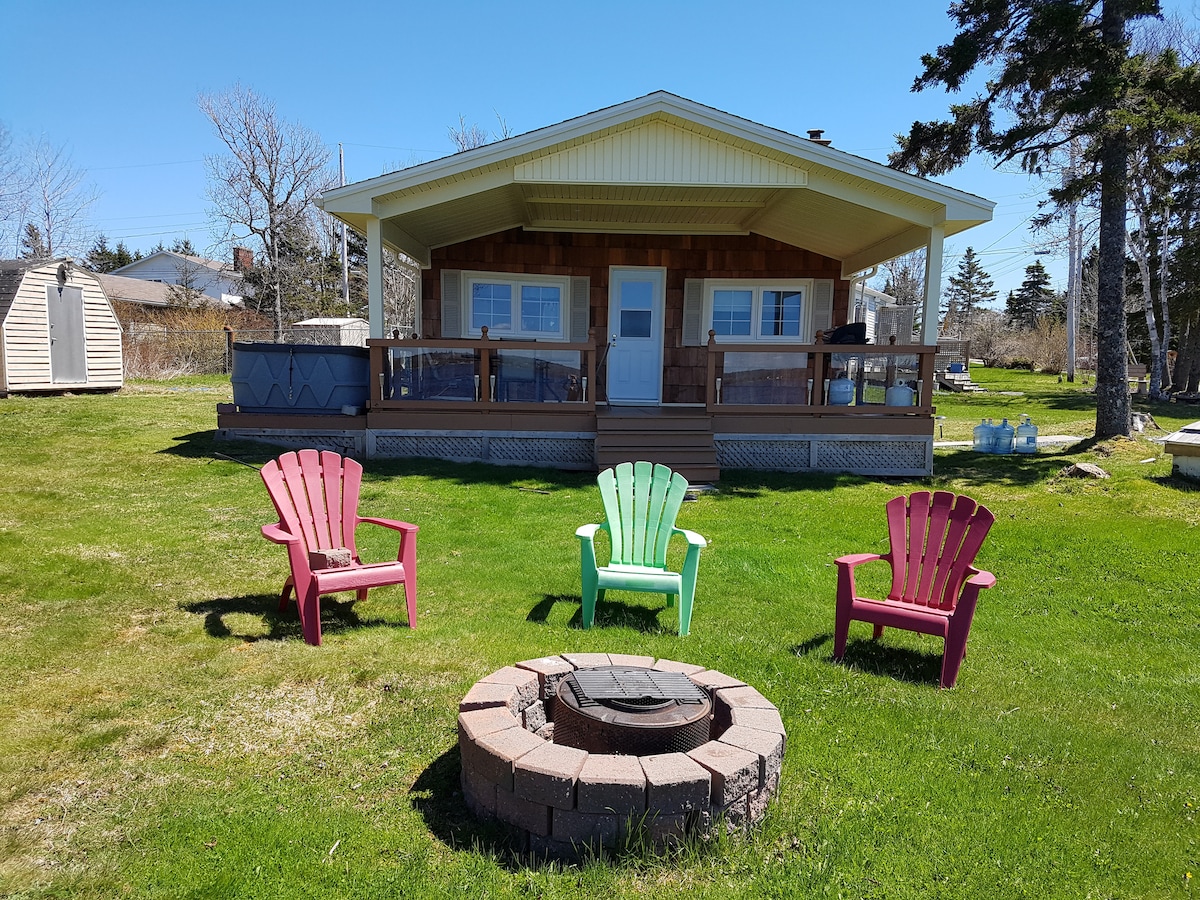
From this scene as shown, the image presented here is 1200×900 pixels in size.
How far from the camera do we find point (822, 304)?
484 inches

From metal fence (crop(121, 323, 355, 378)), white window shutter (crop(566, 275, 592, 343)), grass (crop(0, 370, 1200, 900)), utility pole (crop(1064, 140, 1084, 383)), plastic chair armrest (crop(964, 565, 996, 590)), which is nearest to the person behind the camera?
grass (crop(0, 370, 1200, 900))

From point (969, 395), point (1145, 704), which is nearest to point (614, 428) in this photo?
point (1145, 704)

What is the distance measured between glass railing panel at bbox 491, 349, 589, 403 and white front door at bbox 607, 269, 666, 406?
2342mm

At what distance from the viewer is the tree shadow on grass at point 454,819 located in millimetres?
2477

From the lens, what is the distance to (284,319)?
28.3 metres

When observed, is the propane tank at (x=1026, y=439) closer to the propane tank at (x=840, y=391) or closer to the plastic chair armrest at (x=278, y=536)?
the propane tank at (x=840, y=391)

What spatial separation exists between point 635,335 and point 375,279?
14.8 ft

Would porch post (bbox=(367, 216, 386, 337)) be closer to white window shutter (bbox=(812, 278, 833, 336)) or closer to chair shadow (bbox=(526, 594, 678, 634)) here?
chair shadow (bbox=(526, 594, 678, 634))

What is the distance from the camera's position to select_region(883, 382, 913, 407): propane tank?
395 inches

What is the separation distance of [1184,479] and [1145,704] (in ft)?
21.6

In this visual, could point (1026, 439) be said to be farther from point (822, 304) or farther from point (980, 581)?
point (980, 581)

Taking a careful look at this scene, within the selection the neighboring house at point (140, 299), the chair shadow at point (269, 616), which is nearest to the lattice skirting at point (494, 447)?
the chair shadow at point (269, 616)

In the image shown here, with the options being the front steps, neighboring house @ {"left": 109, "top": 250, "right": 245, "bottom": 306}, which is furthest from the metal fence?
neighboring house @ {"left": 109, "top": 250, "right": 245, "bottom": 306}

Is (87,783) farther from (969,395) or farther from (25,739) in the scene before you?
(969,395)
